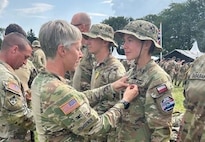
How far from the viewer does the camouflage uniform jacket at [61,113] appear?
8.69 feet

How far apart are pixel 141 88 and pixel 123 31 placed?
0.60 meters

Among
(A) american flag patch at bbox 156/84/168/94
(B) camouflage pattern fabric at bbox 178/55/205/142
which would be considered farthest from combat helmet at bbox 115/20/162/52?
(B) camouflage pattern fabric at bbox 178/55/205/142

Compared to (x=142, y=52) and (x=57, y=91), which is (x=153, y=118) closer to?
(x=142, y=52)

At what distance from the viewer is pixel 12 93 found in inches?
144

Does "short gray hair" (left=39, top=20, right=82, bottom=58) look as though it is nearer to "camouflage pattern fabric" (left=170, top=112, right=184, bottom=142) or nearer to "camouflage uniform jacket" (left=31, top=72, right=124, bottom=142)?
"camouflage uniform jacket" (left=31, top=72, right=124, bottom=142)

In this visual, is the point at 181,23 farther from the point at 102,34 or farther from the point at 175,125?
the point at 102,34

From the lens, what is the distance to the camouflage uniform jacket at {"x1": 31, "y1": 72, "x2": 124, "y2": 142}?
2648mm

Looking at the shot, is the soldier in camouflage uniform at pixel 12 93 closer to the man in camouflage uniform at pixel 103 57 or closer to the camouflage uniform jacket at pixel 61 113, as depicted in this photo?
the camouflage uniform jacket at pixel 61 113

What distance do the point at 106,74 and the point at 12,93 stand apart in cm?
131

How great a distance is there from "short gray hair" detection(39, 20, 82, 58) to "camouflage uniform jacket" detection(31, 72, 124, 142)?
7.5 inches

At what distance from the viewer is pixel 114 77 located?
179 inches

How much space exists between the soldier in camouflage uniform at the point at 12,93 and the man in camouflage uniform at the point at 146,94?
0.96 meters

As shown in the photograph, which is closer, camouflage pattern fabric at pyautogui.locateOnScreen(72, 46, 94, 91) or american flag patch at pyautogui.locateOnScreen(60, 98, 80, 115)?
american flag patch at pyautogui.locateOnScreen(60, 98, 80, 115)

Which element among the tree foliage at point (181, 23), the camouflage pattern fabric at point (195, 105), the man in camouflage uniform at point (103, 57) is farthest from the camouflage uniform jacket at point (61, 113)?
the tree foliage at point (181, 23)
